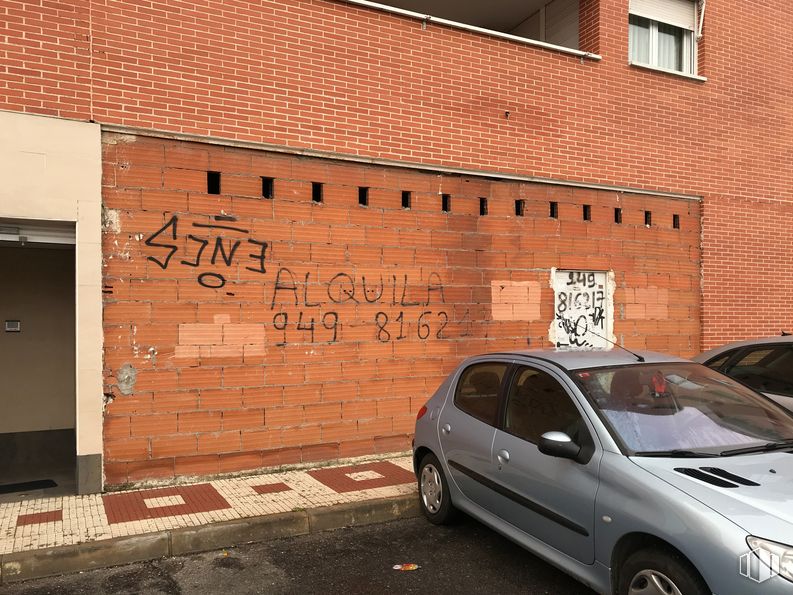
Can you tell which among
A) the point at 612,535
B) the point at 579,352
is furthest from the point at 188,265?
the point at 612,535

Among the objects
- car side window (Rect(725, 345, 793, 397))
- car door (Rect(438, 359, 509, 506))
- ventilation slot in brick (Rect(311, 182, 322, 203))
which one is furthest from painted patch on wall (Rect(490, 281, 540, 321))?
Result: car door (Rect(438, 359, 509, 506))

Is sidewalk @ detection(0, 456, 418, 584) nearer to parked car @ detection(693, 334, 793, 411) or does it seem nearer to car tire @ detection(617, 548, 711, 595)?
car tire @ detection(617, 548, 711, 595)

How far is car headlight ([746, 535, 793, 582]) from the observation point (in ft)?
9.35

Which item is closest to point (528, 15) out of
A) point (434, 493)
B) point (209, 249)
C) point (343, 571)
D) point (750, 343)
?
point (750, 343)

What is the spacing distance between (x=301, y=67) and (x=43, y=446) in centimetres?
562

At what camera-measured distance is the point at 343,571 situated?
15.5ft

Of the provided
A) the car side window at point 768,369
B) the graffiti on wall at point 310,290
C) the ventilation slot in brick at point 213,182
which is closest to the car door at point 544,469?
the car side window at point 768,369

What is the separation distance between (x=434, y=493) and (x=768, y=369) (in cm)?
337

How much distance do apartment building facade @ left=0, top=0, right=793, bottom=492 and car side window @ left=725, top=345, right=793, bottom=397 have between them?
2.86m

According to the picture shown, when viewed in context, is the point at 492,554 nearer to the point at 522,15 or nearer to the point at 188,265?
the point at 188,265

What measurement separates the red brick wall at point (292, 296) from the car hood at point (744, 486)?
4382mm

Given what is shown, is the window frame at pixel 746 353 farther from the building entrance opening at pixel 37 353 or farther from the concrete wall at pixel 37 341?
the concrete wall at pixel 37 341

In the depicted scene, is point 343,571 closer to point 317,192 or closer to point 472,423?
point 472,423

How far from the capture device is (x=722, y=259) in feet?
33.7
